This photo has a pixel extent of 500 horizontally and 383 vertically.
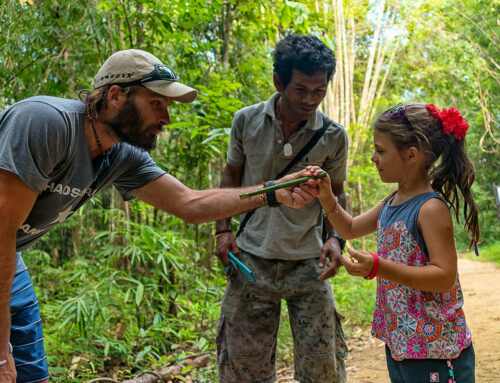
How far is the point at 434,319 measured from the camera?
2.22 metres

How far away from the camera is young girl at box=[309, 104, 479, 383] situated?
217 centimetres

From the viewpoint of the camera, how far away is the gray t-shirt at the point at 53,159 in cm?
199

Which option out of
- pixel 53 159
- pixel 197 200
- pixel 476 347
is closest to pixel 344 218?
pixel 197 200

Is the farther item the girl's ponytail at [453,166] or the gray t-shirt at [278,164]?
the gray t-shirt at [278,164]

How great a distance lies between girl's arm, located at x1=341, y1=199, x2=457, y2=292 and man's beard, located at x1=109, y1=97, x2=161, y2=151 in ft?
3.08

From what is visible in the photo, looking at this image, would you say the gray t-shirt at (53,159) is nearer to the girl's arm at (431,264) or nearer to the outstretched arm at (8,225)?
the outstretched arm at (8,225)

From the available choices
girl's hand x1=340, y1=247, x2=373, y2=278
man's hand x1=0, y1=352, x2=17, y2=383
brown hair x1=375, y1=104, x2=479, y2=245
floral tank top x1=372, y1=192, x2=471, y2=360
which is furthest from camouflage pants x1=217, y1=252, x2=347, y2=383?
man's hand x1=0, y1=352, x2=17, y2=383

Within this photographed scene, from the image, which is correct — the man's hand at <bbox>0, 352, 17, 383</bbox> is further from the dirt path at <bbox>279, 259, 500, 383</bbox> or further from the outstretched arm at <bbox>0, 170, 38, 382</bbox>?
the dirt path at <bbox>279, 259, 500, 383</bbox>

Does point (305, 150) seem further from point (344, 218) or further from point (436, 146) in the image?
point (436, 146)

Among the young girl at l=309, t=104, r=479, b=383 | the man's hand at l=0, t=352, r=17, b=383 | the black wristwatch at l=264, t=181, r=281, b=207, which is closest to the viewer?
the man's hand at l=0, t=352, r=17, b=383

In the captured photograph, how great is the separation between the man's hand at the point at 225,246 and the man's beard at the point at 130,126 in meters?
0.78

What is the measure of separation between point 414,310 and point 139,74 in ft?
4.54

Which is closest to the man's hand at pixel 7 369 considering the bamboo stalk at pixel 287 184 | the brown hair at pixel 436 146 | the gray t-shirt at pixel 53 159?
the gray t-shirt at pixel 53 159

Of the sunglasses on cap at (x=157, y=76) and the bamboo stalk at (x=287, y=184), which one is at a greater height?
the sunglasses on cap at (x=157, y=76)
